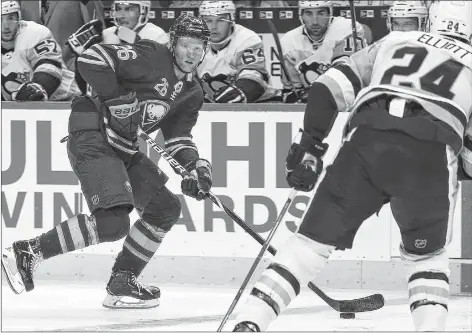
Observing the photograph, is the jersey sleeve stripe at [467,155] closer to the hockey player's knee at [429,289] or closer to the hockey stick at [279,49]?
the hockey player's knee at [429,289]

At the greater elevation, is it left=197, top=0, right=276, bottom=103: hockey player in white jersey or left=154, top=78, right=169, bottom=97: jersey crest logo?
left=154, top=78, right=169, bottom=97: jersey crest logo

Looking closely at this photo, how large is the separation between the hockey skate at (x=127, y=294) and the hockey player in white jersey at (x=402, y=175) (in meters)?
1.60

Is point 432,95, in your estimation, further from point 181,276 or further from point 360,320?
point 181,276

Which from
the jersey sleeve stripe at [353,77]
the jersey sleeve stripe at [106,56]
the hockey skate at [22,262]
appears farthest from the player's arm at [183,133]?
the jersey sleeve stripe at [353,77]

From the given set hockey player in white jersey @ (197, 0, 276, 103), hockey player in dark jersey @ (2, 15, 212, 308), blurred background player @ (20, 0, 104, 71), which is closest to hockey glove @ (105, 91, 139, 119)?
hockey player in dark jersey @ (2, 15, 212, 308)

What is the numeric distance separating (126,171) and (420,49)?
1617mm

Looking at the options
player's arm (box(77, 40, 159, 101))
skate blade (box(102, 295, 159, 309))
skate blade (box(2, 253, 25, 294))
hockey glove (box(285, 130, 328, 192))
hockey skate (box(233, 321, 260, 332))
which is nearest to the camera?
hockey skate (box(233, 321, 260, 332))

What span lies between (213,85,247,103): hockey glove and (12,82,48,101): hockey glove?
879 millimetres

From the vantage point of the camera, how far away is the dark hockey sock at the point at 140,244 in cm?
498

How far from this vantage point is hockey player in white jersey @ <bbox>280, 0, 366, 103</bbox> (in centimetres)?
634

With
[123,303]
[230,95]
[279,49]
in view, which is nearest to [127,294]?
[123,303]

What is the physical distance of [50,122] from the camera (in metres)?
5.81

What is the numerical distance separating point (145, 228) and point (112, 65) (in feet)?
2.49

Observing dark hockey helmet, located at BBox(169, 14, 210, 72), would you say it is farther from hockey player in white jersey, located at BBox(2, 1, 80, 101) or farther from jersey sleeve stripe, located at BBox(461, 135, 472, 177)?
hockey player in white jersey, located at BBox(2, 1, 80, 101)
